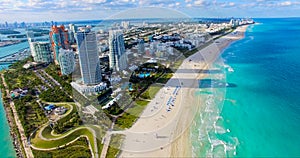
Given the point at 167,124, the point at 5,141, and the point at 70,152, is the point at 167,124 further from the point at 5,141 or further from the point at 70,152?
the point at 5,141

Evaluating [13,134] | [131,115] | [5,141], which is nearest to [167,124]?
[131,115]

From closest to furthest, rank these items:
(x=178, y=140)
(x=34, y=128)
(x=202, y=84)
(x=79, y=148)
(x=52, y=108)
A: (x=79, y=148), (x=178, y=140), (x=34, y=128), (x=52, y=108), (x=202, y=84)

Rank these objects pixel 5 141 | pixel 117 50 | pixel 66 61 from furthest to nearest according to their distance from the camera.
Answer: pixel 66 61, pixel 117 50, pixel 5 141

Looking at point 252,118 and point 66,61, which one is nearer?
point 252,118

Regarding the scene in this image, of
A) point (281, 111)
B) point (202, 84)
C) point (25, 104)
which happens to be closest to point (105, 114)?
point (25, 104)

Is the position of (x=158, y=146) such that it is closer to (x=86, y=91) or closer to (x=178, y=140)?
(x=178, y=140)

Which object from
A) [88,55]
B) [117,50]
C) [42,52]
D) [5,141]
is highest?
[88,55]
